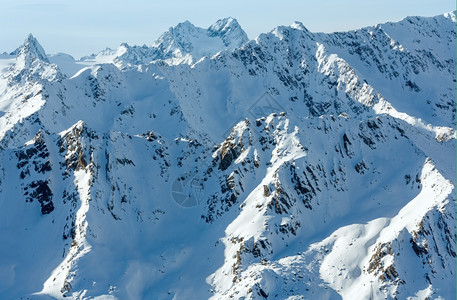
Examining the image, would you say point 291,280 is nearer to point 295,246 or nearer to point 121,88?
point 295,246

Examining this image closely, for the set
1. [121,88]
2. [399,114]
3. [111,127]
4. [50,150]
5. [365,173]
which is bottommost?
[365,173]

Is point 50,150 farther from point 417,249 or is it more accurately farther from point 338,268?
point 417,249

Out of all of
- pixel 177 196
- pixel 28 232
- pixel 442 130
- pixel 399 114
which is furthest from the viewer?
pixel 399 114

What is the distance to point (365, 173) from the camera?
407 feet

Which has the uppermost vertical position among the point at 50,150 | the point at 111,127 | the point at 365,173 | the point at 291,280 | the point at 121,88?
the point at 121,88

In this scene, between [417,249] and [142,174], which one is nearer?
[417,249]

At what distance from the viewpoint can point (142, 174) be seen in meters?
131

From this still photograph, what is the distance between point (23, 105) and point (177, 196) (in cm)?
8516

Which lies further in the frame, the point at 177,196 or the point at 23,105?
the point at 23,105

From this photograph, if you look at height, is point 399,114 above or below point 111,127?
below

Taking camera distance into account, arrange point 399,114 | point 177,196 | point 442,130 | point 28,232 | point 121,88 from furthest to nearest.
A: point 121,88 → point 399,114 → point 442,130 → point 177,196 → point 28,232

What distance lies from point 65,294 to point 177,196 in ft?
123

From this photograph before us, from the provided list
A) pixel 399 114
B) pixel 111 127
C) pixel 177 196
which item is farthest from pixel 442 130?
pixel 111 127

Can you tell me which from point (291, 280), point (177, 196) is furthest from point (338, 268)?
point (177, 196)
